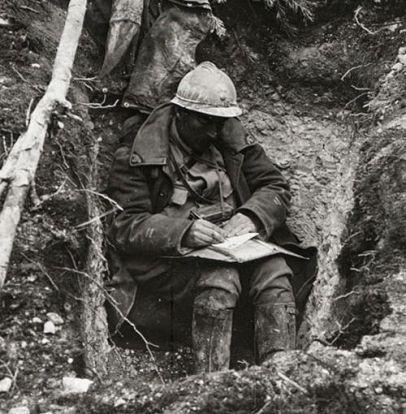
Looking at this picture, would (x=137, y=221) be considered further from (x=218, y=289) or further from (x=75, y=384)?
(x=75, y=384)

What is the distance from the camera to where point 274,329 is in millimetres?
5160

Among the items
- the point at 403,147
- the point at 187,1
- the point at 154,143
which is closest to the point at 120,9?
the point at 187,1

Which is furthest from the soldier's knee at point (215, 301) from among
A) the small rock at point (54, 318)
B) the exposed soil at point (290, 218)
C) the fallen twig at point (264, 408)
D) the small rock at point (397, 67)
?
the small rock at point (397, 67)

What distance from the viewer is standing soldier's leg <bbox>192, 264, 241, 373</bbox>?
5.11 metres

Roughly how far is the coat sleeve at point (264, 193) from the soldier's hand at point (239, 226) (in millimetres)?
51

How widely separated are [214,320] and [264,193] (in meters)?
1.12

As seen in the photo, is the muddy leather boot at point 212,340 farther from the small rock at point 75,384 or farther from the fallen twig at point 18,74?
the fallen twig at point 18,74

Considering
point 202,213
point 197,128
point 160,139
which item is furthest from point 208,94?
point 202,213

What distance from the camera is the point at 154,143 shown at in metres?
5.66

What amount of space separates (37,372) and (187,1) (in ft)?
10.7

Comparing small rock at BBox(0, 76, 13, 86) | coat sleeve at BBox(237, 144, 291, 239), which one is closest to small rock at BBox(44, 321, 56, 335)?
coat sleeve at BBox(237, 144, 291, 239)

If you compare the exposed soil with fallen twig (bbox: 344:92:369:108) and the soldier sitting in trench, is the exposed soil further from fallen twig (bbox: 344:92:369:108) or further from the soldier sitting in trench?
the soldier sitting in trench

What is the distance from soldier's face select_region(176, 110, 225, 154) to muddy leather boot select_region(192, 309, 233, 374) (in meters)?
1.22

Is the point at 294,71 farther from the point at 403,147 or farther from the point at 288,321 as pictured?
the point at 288,321
